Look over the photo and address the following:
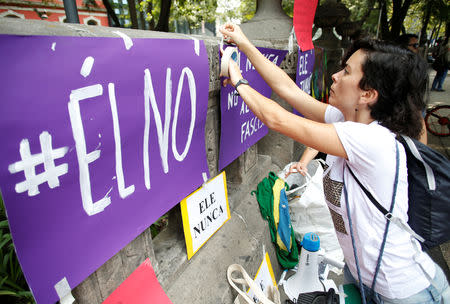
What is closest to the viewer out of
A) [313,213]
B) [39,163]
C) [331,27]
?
[39,163]

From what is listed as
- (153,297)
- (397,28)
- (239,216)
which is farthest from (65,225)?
(397,28)

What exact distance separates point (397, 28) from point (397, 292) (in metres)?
10.2

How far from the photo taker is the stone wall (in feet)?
3.00

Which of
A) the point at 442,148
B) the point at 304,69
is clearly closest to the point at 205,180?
the point at 304,69

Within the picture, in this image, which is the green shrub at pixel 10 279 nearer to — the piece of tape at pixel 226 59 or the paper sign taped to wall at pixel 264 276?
the paper sign taped to wall at pixel 264 276

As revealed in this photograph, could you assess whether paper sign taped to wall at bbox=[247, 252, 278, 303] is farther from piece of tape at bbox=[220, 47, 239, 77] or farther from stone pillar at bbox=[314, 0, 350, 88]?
stone pillar at bbox=[314, 0, 350, 88]

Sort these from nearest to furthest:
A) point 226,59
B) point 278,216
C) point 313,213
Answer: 1. point 226,59
2. point 278,216
3. point 313,213

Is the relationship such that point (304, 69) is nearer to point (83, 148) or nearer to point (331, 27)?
point (83, 148)

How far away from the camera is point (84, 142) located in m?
0.76

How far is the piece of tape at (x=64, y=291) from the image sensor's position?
77 cm

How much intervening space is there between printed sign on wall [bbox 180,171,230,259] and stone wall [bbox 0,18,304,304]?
0.06 meters

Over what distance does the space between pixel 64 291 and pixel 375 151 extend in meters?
1.12

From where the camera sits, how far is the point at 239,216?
1868 mm

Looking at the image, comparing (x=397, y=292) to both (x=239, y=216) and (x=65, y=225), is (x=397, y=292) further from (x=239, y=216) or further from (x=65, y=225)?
(x=65, y=225)
